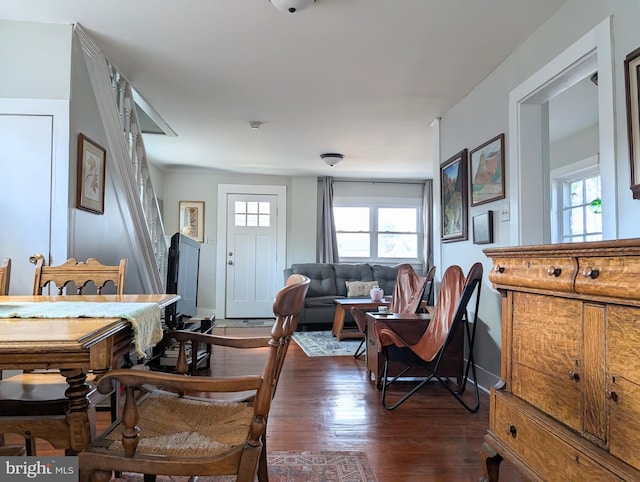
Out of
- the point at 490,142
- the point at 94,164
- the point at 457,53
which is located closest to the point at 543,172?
the point at 490,142

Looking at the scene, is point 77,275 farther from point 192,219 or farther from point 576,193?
point 576,193

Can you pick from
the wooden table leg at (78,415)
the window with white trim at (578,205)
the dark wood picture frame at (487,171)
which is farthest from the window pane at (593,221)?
the wooden table leg at (78,415)

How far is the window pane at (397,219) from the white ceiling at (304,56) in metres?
2.59

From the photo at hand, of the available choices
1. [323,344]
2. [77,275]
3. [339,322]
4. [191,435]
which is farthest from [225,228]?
[191,435]

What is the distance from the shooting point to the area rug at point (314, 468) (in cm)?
175

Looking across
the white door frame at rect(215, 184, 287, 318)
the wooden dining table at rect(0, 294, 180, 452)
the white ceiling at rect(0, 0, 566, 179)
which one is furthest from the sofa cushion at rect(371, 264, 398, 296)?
the wooden dining table at rect(0, 294, 180, 452)

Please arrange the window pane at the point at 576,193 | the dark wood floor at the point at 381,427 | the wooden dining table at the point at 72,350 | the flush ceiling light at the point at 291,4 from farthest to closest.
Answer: the window pane at the point at 576,193
the flush ceiling light at the point at 291,4
the dark wood floor at the point at 381,427
the wooden dining table at the point at 72,350

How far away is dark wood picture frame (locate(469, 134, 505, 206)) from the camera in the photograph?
294 cm

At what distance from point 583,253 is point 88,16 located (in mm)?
2844

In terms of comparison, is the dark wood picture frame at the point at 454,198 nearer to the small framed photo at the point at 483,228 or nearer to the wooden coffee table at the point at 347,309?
the small framed photo at the point at 483,228

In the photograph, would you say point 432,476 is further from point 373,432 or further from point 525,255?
point 525,255

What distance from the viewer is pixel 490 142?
308 cm

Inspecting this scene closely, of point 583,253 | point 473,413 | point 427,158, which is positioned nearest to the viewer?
point 583,253

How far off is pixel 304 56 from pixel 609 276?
97.0 inches
